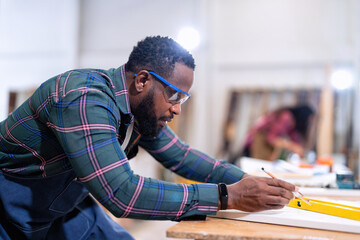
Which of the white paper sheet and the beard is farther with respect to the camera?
the beard

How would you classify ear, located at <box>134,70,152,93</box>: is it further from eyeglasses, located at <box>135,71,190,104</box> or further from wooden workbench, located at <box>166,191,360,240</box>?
wooden workbench, located at <box>166,191,360,240</box>

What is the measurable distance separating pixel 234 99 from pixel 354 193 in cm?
454

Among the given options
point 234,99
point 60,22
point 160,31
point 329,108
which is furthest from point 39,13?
point 329,108

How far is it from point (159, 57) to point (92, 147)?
45cm

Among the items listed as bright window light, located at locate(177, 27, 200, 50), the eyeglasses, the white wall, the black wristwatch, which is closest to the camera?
the black wristwatch

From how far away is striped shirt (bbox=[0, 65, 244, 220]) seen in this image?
0.99 m

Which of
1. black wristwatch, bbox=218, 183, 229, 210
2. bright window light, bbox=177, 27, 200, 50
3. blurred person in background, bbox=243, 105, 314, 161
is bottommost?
blurred person in background, bbox=243, 105, 314, 161

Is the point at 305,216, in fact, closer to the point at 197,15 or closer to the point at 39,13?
the point at 39,13

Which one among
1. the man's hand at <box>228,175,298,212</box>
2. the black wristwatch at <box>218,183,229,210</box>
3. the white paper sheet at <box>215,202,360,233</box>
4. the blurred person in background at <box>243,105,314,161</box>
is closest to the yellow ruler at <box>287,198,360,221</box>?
the white paper sheet at <box>215,202,360,233</box>

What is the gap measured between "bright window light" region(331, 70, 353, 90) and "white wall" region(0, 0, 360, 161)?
33 cm

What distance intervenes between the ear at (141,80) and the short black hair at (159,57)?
0.09 ft

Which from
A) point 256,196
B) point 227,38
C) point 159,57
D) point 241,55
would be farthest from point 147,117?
point 227,38

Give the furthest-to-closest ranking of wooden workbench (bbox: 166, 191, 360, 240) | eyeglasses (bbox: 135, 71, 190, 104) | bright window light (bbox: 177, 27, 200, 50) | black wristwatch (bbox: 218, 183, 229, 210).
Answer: bright window light (bbox: 177, 27, 200, 50), eyeglasses (bbox: 135, 71, 190, 104), black wristwatch (bbox: 218, 183, 229, 210), wooden workbench (bbox: 166, 191, 360, 240)

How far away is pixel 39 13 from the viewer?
3471 mm
